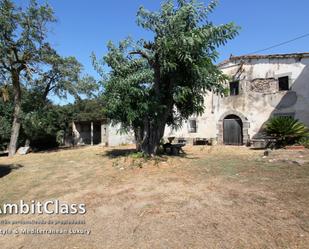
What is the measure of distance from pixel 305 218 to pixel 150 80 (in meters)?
8.16

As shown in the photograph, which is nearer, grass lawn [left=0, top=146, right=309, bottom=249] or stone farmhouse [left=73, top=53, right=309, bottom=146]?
grass lawn [left=0, top=146, right=309, bottom=249]

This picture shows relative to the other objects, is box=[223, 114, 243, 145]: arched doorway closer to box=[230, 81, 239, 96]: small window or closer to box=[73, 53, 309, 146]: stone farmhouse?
box=[73, 53, 309, 146]: stone farmhouse


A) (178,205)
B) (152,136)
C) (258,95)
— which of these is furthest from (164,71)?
(258,95)

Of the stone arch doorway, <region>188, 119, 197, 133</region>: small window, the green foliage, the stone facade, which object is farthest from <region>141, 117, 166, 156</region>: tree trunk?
the green foliage

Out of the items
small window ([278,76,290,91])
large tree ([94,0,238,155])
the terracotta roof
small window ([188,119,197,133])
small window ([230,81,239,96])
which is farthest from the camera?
small window ([188,119,197,133])

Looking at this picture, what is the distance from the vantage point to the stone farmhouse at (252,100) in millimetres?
15523

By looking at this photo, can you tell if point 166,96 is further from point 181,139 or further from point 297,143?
point 181,139

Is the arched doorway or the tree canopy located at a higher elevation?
the tree canopy

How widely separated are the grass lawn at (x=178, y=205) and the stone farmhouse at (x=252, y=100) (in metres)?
8.46

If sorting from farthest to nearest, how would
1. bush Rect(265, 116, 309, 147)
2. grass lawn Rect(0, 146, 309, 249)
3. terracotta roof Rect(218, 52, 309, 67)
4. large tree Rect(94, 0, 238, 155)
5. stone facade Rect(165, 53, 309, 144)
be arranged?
stone facade Rect(165, 53, 309, 144) → terracotta roof Rect(218, 52, 309, 67) → bush Rect(265, 116, 309, 147) → large tree Rect(94, 0, 238, 155) → grass lawn Rect(0, 146, 309, 249)

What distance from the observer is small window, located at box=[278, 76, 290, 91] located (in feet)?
52.5

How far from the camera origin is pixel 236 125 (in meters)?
17.7

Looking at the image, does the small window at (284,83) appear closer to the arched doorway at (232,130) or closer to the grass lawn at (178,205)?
the arched doorway at (232,130)

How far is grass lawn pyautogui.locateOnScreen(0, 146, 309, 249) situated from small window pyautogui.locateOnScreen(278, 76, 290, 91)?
884cm
